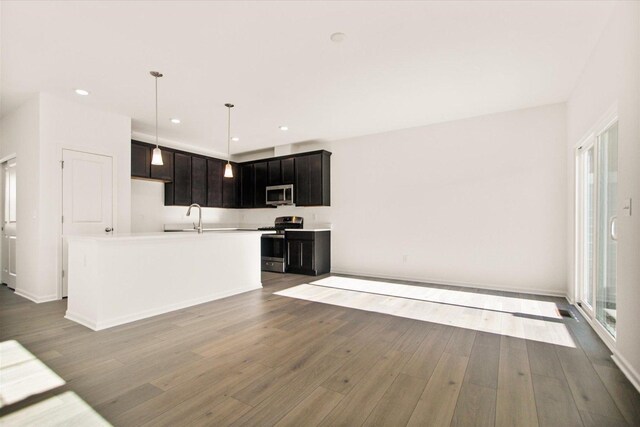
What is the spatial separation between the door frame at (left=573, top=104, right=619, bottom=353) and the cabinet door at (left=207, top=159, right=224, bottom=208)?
251 inches

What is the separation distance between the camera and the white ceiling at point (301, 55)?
95.7 inches

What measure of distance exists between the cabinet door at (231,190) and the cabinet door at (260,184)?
1.71 ft

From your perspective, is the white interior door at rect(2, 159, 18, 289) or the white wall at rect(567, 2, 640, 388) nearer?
the white wall at rect(567, 2, 640, 388)

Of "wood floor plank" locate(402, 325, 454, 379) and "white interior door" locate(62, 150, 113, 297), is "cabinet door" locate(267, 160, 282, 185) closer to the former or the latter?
"white interior door" locate(62, 150, 113, 297)

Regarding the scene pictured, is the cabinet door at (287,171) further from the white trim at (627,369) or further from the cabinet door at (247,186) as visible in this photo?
the white trim at (627,369)

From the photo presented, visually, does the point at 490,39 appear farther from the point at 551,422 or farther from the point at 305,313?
the point at 305,313

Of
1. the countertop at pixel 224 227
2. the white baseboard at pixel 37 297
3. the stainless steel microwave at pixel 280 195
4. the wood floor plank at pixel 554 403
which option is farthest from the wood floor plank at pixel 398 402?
the stainless steel microwave at pixel 280 195

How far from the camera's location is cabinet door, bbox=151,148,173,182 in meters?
5.63

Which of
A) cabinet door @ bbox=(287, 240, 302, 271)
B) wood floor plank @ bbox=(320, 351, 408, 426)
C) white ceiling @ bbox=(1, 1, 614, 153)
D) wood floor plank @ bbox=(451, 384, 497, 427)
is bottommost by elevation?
wood floor plank @ bbox=(320, 351, 408, 426)

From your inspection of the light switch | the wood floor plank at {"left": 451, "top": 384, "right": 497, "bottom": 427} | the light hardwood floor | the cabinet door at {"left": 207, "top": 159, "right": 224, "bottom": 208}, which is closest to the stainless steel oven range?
the cabinet door at {"left": 207, "top": 159, "right": 224, "bottom": 208}

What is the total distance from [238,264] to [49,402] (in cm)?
277

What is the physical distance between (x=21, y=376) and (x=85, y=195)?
9.70 ft

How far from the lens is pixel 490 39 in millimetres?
2773

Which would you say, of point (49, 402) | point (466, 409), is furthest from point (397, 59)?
point (49, 402)
